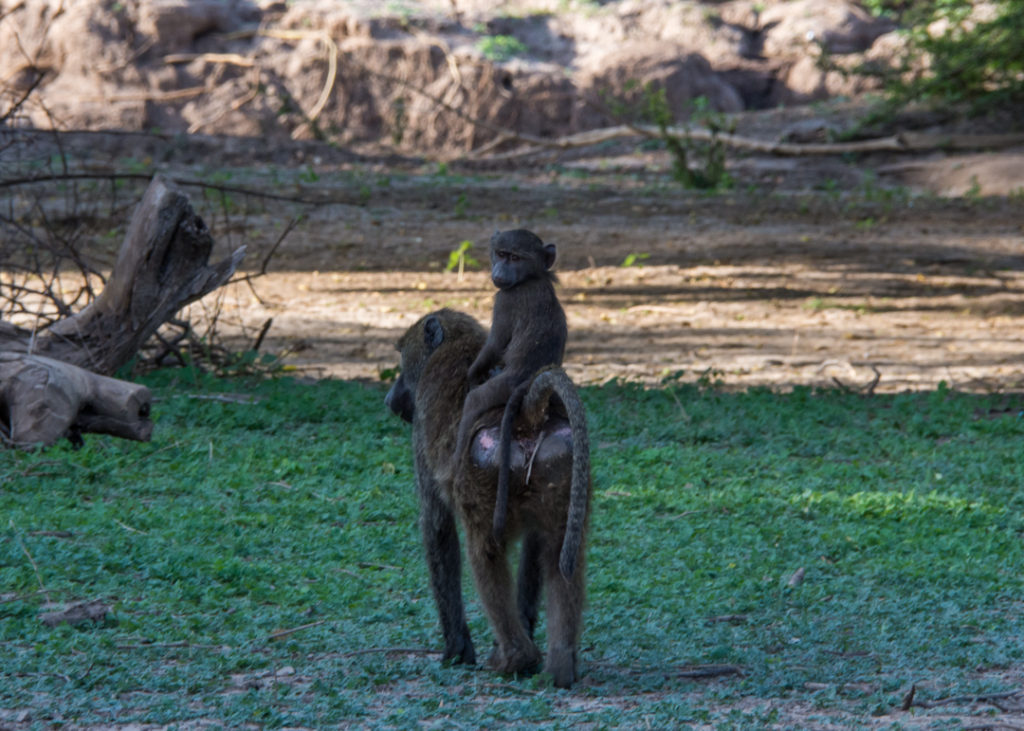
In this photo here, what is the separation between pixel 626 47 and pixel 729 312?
12.4 meters

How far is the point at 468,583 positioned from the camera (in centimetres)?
530

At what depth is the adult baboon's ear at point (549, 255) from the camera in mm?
4410

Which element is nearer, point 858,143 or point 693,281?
point 693,281

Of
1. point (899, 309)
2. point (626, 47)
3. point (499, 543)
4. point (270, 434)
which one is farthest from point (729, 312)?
point (626, 47)

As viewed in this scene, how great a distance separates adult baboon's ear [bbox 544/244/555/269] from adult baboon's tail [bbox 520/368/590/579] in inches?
26.7

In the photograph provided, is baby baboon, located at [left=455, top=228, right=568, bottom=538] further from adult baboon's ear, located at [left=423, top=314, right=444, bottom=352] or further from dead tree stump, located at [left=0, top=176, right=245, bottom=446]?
dead tree stump, located at [left=0, top=176, right=245, bottom=446]

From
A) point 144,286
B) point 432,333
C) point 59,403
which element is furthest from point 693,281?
point 432,333

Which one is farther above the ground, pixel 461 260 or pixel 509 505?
pixel 461 260

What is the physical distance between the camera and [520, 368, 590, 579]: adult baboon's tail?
144 inches

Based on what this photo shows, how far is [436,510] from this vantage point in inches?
164

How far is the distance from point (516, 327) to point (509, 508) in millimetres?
692

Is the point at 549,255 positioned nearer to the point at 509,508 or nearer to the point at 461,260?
the point at 509,508

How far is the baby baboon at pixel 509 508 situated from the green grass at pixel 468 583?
16cm

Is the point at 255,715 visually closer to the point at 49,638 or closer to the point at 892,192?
the point at 49,638
